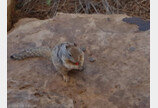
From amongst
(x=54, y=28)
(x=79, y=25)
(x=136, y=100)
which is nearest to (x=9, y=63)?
(x=54, y=28)

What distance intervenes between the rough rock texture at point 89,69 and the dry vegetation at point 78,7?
2.01 metres

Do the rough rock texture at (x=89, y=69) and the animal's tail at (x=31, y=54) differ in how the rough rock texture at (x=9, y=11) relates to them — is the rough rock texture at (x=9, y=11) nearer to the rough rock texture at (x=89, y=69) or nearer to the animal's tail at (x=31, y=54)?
the rough rock texture at (x=89, y=69)

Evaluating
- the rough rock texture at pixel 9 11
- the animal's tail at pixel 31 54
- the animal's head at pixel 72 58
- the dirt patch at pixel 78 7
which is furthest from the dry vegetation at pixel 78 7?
the animal's head at pixel 72 58

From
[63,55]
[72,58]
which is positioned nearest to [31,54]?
[63,55]

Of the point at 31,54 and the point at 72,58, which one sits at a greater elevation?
the point at 72,58

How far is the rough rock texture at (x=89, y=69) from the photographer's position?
11.4ft

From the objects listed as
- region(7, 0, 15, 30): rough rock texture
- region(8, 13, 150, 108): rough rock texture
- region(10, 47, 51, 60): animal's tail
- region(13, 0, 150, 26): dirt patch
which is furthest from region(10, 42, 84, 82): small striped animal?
region(13, 0, 150, 26): dirt patch

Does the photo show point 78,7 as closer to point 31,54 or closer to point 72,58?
point 31,54

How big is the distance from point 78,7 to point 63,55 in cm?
404

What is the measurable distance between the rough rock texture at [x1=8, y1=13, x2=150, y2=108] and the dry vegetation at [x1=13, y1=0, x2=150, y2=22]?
201cm

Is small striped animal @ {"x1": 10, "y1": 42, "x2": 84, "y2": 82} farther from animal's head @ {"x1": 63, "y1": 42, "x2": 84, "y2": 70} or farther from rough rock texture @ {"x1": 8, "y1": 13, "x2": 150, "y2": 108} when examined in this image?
rough rock texture @ {"x1": 8, "y1": 13, "x2": 150, "y2": 108}

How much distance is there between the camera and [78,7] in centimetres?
768

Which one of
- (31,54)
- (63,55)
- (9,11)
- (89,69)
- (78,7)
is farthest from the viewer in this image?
(78,7)

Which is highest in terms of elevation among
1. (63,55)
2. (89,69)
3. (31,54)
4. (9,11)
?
(9,11)
